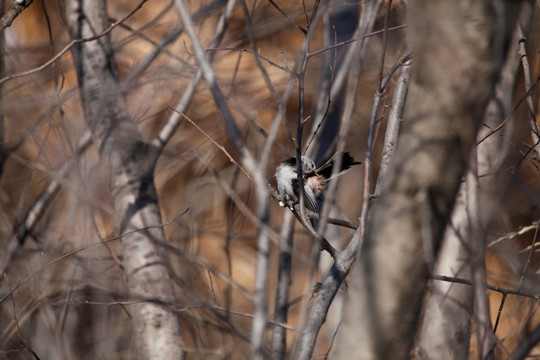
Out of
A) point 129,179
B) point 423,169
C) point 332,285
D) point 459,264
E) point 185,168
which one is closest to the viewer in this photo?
point 423,169

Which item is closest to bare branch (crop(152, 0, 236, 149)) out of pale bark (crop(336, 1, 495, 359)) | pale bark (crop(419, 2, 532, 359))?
pale bark (crop(419, 2, 532, 359))

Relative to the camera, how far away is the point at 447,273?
2.93 metres

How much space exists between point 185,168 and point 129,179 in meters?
1.36

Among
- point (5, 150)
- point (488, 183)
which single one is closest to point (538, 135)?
point (488, 183)

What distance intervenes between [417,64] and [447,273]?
2.13 m

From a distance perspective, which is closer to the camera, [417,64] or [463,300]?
[417,64]

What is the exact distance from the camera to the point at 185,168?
4504 millimetres

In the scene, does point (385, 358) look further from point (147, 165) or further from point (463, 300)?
point (147, 165)

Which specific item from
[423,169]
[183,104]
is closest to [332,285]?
[423,169]

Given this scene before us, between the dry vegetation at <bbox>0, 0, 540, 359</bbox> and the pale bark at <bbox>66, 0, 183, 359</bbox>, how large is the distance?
375 mm

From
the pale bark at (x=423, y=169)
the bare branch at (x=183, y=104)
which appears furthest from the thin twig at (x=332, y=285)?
the bare branch at (x=183, y=104)

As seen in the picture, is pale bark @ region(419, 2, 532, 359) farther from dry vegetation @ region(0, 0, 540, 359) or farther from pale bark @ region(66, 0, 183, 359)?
pale bark @ region(66, 0, 183, 359)

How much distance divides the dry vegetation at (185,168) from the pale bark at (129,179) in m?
0.38

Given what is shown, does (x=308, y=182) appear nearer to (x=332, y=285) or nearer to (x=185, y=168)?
(x=332, y=285)
